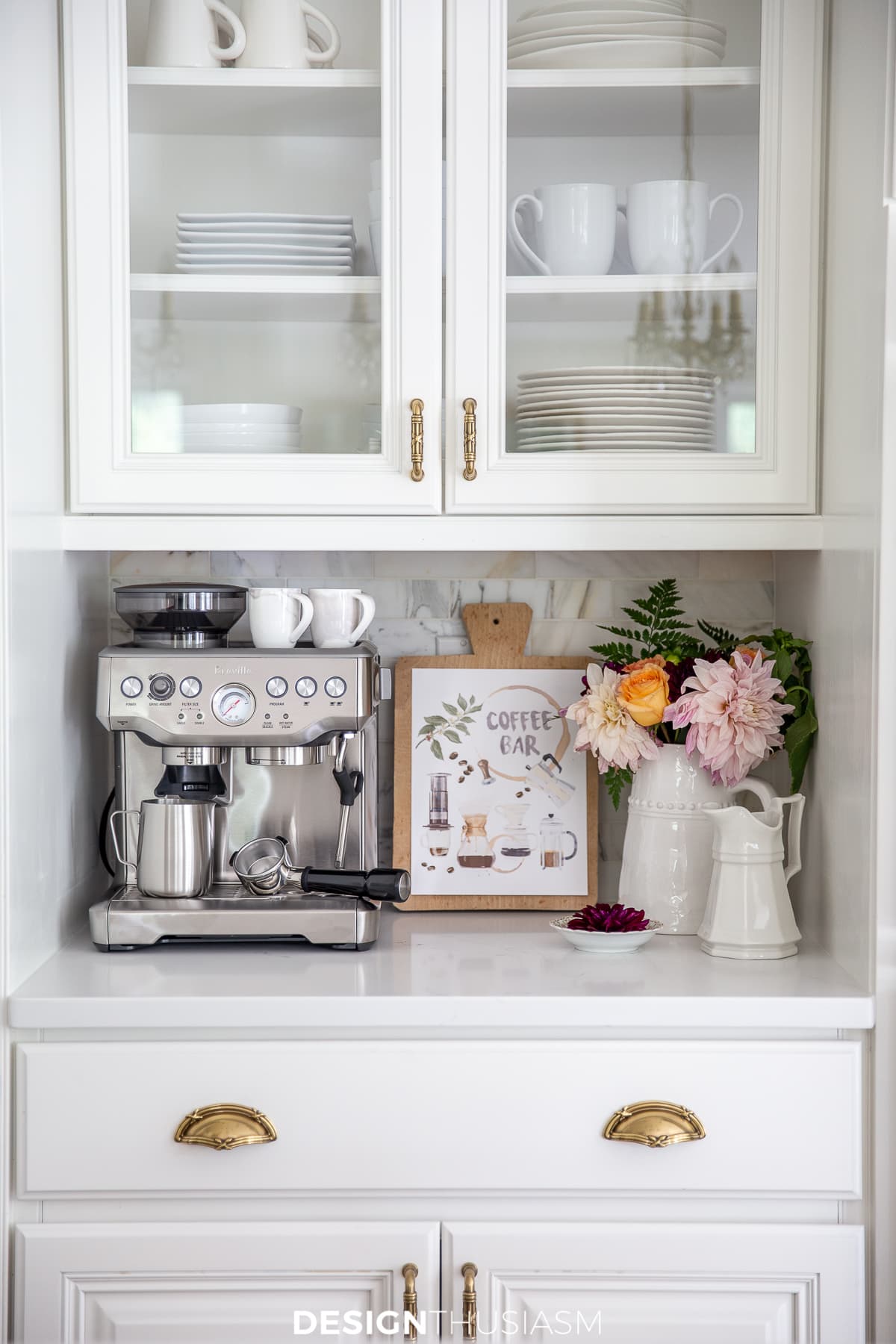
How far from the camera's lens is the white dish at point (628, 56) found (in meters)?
1.38

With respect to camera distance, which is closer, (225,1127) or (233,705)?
(225,1127)

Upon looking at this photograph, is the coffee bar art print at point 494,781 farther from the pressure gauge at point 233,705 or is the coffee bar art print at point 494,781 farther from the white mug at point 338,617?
the pressure gauge at point 233,705

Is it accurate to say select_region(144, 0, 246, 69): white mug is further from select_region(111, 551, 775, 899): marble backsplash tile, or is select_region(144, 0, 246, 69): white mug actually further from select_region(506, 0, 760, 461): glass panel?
select_region(111, 551, 775, 899): marble backsplash tile

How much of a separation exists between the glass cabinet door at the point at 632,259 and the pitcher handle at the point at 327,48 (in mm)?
141

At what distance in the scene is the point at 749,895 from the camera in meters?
1.37

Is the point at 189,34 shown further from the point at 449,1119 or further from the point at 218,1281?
the point at 218,1281

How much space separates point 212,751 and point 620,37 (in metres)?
1.01

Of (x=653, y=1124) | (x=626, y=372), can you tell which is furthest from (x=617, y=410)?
(x=653, y=1124)

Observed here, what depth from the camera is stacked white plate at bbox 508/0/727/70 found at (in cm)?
138

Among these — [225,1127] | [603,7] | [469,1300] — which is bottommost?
[469,1300]

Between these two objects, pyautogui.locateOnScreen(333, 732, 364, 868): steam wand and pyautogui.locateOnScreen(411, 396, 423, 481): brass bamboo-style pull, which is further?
pyautogui.locateOnScreen(333, 732, 364, 868): steam wand

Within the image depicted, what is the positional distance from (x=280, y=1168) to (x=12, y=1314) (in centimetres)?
33

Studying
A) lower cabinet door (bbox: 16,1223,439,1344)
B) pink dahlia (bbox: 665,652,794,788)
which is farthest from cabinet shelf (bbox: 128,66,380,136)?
lower cabinet door (bbox: 16,1223,439,1344)

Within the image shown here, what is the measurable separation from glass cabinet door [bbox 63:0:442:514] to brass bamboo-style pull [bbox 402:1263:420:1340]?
0.85m
